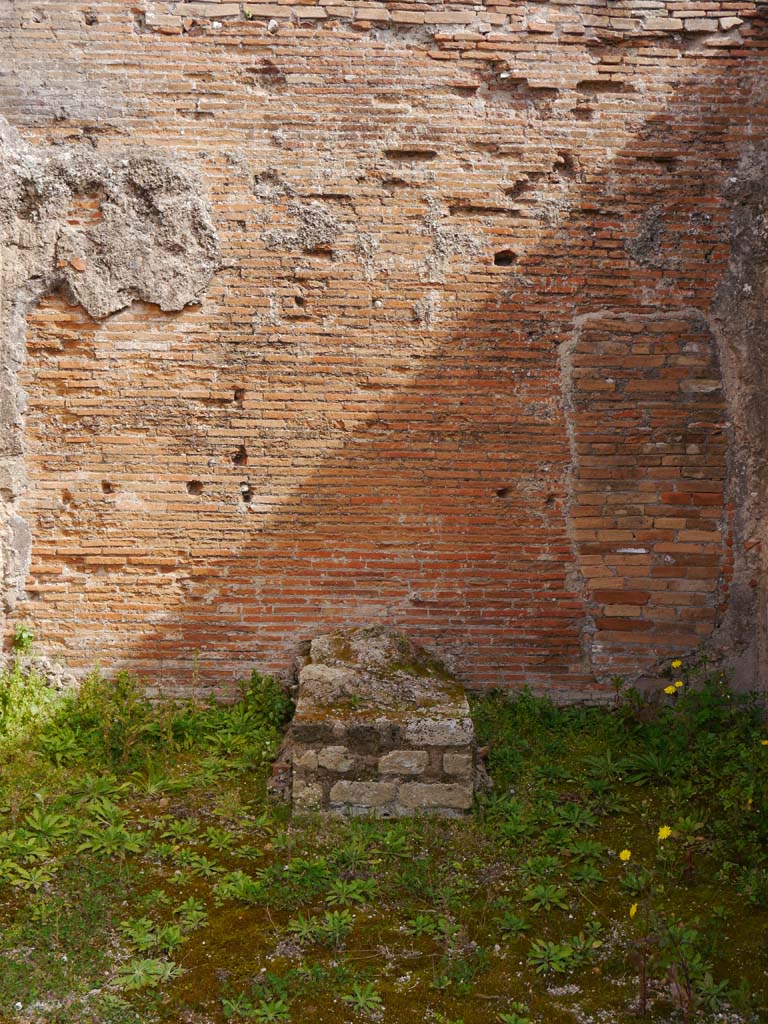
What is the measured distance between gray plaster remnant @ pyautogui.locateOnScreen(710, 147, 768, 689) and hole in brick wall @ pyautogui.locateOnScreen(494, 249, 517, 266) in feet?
4.33

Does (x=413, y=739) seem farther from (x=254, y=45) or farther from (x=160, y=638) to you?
(x=254, y=45)

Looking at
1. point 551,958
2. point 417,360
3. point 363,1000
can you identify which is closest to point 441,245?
point 417,360

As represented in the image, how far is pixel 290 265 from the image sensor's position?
17.0 ft

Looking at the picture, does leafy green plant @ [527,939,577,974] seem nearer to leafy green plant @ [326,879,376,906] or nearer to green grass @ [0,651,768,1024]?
green grass @ [0,651,768,1024]

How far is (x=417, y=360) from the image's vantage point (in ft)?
17.2

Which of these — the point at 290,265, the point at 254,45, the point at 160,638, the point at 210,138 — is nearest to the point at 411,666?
the point at 160,638

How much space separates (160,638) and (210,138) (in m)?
3.13

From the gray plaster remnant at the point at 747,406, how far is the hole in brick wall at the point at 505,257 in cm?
132

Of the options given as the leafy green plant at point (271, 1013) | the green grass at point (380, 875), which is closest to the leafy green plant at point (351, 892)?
the green grass at point (380, 875)

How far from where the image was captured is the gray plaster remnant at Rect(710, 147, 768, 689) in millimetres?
5238

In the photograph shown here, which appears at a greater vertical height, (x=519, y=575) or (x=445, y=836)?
(x=519, y=575)

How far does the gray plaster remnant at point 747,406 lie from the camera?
524 cm

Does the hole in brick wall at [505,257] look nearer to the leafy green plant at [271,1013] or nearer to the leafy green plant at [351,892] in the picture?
the leafy green plant at [351,892]

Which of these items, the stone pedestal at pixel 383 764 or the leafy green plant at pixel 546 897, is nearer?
the leafy green plant at pixel 546 897
